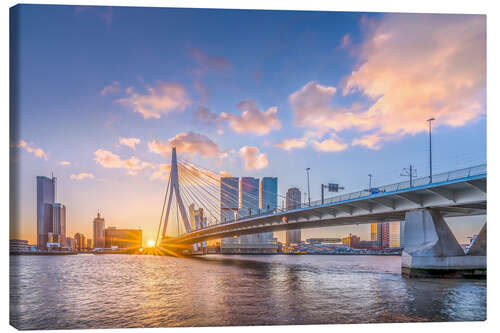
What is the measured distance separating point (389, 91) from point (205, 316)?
867 centimetres

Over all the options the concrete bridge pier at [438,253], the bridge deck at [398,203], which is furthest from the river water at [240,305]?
the bridge deck at [398,203]

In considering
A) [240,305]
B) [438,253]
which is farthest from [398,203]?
[240,305]

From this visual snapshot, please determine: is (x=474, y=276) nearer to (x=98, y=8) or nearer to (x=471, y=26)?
(x=471, y=26)

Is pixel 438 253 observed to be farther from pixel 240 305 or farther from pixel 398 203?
pixel 240 305

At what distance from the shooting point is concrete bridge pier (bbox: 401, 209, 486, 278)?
16172mm

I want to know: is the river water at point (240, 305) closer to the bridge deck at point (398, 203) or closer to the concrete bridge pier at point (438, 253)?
the concrete bridge pier at point (438, 253)

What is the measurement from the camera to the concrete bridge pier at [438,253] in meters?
16.2

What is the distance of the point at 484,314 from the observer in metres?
9.61

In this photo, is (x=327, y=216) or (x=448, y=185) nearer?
(x=448, y=185)

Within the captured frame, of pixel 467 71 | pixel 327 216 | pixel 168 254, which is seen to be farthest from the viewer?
pixel 168 254

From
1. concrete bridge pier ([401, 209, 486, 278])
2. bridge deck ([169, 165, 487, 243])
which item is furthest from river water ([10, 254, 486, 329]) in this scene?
bridge deck ([169, 165, 487, 243])

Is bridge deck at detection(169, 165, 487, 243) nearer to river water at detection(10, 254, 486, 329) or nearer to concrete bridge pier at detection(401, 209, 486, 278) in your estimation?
concrete bridge pier at detection(401, 209, 486, 278)
